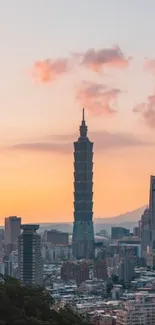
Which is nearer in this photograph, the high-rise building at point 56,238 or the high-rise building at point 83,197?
the high-rise building at point 83,197

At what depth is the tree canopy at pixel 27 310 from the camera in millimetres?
23109

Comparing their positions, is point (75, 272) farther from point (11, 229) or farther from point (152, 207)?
point (11, 229)

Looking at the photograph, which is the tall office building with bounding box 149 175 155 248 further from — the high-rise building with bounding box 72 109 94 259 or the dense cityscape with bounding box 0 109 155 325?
the high-rise building with bounding box 72 109 94 259

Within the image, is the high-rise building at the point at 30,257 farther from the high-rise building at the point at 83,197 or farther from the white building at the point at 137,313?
the high-rise building at the point at 83,197

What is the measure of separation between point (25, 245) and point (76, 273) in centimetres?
703

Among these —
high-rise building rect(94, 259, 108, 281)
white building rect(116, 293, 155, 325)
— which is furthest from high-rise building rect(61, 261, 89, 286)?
white building rect(116, 293, 155, 325)

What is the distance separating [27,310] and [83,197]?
111 meters

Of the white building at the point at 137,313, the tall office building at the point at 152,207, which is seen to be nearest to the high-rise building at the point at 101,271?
the white building at the point at 137,313

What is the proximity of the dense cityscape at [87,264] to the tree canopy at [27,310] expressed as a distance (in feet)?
17.8

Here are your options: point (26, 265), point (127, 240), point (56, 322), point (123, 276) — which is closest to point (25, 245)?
point (26, 265)

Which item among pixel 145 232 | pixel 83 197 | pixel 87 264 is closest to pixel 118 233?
pixel 145 232

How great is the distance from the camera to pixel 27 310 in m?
24.9

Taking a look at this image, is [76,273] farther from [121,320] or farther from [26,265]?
[121,320]

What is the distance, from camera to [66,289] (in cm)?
8300
